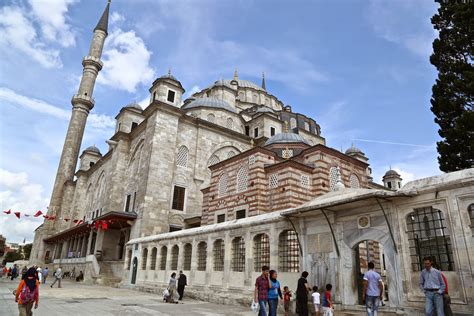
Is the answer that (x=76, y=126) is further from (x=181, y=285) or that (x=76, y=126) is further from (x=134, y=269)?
(x=181, y=285)

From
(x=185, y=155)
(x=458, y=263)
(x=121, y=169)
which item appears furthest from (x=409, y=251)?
(x=121, y=169)

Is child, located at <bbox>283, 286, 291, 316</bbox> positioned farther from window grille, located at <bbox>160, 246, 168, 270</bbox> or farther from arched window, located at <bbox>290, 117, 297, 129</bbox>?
arched window, located at <bbox>290, 117, 297, 129</bbox>

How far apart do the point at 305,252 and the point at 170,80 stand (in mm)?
22252

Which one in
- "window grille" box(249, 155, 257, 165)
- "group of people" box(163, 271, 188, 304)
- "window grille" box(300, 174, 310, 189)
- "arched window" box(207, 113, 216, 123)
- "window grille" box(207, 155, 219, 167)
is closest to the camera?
"group of people" box(163, 271, 188, 304)

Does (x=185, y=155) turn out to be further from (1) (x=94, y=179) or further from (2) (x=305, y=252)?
(2) (x=305, y=252)

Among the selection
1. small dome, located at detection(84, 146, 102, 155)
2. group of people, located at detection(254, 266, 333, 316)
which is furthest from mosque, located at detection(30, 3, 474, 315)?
small dome, located at detection(84, 146, 102, 155)

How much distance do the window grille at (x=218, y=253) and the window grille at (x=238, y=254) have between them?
27.2 inches

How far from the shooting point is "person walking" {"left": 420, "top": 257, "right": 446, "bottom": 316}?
495 cm

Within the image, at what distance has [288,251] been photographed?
891 cm

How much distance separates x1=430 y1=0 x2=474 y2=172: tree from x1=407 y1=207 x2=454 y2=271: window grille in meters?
7.39

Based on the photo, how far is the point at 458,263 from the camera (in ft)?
18.1

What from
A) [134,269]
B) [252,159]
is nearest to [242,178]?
[252,159]

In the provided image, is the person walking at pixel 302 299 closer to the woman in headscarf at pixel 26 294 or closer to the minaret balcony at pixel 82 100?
the woman in headscarf at pixel 26 294

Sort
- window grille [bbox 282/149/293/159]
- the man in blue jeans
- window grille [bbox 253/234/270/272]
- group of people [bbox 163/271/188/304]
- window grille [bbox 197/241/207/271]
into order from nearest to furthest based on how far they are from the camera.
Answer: the man in blue jeans, window grille [bbox 253/234/270/272], group of people [bbox 163/271/188/304], window grille [bbox 197/241/207/271], window grille [bbox 282/149/293/159]
